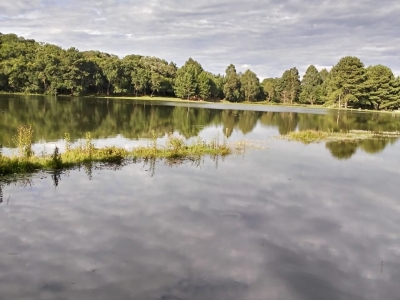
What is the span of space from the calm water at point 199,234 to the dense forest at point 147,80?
85976 millimetres

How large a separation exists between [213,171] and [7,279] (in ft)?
39.9

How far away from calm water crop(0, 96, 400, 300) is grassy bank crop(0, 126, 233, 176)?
115cm

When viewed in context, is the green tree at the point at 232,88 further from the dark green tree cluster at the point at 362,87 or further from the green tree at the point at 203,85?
the dark green tree cluster at the point at 362,87

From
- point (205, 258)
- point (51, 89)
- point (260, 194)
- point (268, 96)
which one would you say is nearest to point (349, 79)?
point (268, 96)

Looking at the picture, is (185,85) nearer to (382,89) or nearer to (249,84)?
(249,84)

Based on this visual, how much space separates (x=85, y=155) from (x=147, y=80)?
9184cm

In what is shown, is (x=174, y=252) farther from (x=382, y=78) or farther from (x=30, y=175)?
(x=382, y=78)

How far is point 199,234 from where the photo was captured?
10961 millimetres

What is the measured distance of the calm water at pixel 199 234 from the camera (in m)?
8.24

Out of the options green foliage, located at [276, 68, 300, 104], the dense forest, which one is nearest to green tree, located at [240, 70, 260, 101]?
the dense forest

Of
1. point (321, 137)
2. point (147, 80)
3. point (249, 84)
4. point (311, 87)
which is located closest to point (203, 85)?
point (147, 80)

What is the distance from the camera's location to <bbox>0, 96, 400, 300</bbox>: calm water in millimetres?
8242

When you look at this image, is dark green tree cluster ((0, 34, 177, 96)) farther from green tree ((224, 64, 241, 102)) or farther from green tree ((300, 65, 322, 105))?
green tree ((300, 65, 322, 105))

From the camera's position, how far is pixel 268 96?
13825 centimetres
